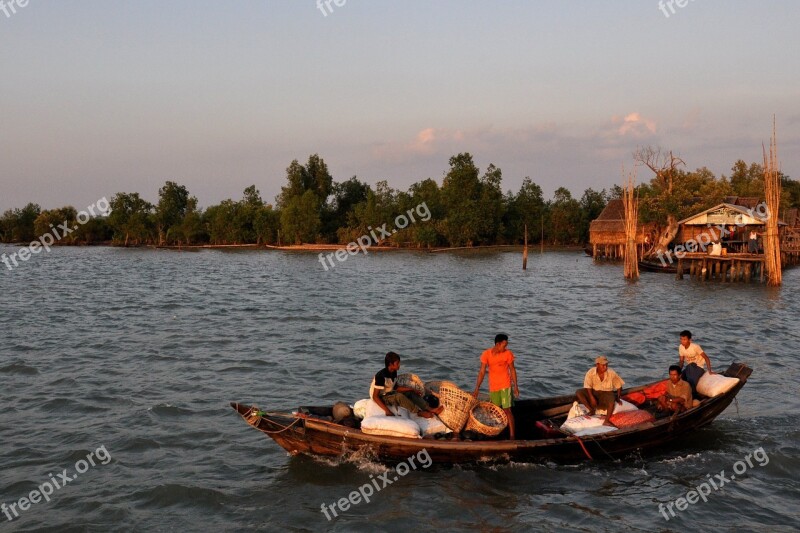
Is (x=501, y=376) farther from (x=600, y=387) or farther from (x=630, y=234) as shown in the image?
(x=630, y=234)

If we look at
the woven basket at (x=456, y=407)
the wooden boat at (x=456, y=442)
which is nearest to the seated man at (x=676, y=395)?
the wooden boat at (x=456, y=442)

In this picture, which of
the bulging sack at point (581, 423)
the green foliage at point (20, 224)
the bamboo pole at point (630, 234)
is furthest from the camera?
the green foliage at point (20, 224)

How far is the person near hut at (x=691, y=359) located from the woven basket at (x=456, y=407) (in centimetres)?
460

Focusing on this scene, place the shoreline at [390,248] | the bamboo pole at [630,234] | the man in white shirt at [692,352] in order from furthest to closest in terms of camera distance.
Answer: the shoreline at [390,248], the bamboo pole at [630,234], the man in white shirt at [692,352]

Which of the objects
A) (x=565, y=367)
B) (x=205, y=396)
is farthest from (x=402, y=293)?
(x=205, y=396)

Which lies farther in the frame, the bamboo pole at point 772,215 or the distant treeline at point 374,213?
the distant treeline at point 374,213

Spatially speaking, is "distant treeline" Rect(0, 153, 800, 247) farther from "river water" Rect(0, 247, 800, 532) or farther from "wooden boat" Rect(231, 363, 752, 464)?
"wooden boat" Rect(231, 363, 752, 464)

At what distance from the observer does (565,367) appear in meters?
17.9

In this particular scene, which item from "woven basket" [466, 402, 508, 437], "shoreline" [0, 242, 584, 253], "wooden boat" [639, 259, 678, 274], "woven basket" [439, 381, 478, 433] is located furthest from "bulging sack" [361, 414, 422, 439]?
"shoreline" [0, 242, 584, 253]

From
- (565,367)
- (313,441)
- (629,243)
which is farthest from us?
(629,243)

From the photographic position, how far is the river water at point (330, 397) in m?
9.39

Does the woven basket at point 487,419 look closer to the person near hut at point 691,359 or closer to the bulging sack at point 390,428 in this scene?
the bulging sack at point 390,428

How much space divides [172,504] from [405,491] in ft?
11.3

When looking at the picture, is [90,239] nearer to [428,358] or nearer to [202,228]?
[202,228]
